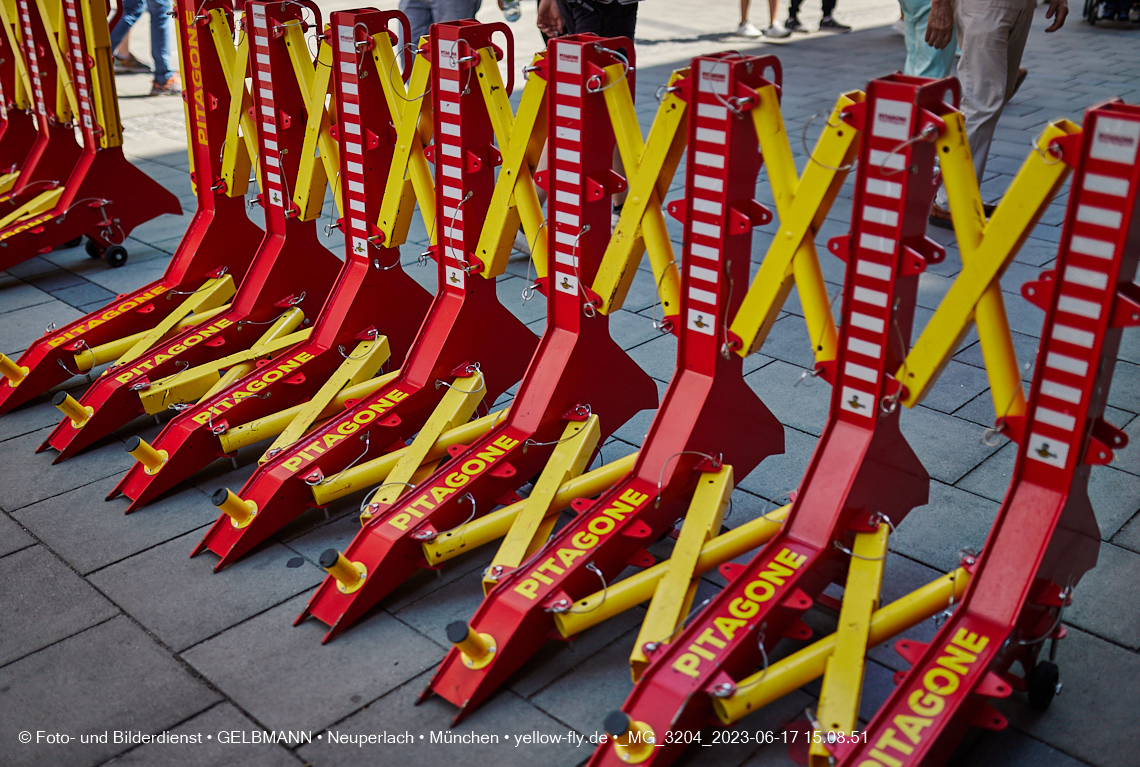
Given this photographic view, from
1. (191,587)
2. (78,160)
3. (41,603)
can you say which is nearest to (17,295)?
(78,160)

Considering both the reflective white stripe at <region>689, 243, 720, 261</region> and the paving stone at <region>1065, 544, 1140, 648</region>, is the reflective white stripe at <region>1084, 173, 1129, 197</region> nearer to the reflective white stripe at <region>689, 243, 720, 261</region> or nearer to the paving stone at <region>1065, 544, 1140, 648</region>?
the reflective white stripe at <region>689, 243, 720, 261</region>

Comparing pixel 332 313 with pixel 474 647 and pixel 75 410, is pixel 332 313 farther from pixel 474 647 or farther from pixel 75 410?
pixel 474 647

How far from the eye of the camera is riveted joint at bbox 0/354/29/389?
512cm

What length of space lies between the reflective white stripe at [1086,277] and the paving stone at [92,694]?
2.80 meters

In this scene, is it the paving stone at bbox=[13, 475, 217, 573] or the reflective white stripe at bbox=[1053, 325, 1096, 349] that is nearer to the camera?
the reflective white stripe at bbox=[1053, 325, 1096, 349]

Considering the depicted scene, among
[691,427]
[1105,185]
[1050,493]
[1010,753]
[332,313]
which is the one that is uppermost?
[1105,185]

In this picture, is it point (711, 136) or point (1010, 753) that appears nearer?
point (1010, 753)

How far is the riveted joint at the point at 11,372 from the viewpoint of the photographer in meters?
5.12

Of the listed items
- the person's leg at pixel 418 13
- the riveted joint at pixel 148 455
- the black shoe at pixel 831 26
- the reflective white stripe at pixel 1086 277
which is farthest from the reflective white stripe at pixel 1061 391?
the black shoe at pixel 831 26

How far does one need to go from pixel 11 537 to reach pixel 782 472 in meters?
3.18

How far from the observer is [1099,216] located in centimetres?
253

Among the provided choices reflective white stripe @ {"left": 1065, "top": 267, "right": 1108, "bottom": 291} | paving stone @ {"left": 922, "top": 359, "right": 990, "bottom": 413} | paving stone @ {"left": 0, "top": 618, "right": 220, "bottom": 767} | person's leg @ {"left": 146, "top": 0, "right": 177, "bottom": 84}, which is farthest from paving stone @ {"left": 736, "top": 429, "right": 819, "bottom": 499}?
person's leg @ {"left": 146, "top": 0, "right": 177, "bottom": 84}

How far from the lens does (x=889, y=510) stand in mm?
3408

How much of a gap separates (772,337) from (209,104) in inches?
128
